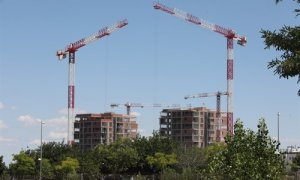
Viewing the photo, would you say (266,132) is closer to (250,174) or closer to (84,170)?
(250,174)

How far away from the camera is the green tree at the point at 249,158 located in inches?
973

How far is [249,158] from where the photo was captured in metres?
25.0

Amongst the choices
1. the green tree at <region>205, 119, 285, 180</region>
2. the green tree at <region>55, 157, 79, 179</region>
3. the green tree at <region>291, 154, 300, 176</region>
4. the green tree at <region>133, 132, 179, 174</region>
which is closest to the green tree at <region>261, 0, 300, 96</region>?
the green tree at <region>205, 119, 285, 180</region>

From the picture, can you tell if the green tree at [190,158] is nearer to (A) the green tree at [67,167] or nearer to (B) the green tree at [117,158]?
(B) the green tree at [117,158]

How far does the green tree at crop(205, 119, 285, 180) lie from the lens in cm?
2472

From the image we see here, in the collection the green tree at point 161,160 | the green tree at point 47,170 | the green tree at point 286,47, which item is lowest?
the green tree at point 47,170

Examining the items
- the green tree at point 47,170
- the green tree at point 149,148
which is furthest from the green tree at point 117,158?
the green tree at point 47,170

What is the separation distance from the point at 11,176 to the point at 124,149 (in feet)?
59.1

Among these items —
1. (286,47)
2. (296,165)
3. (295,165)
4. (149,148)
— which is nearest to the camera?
(286,47)

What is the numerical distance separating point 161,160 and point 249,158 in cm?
6756

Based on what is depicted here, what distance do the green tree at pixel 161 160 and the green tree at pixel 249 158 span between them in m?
64.7

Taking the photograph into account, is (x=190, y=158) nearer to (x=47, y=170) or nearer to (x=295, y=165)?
(x=295, y=165)

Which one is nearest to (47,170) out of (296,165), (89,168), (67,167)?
(67,167)

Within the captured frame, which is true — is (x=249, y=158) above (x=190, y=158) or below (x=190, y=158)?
above
